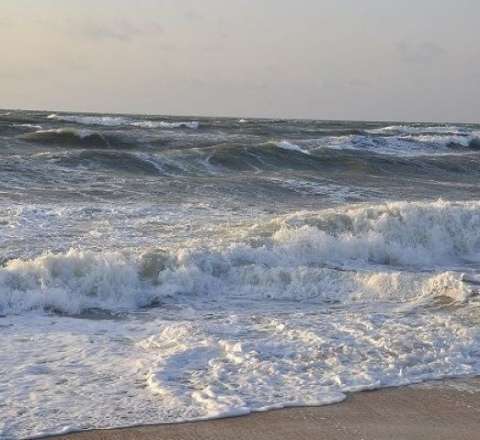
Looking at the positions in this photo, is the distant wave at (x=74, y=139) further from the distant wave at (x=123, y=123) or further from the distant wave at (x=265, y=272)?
the distant wave at (x=265, y=272)

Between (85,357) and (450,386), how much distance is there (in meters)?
2.61

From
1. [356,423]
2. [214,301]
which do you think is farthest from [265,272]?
[356,423]

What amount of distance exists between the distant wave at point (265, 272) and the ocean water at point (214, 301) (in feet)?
0.07

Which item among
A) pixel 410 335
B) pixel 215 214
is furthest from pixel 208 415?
pixel 215 214

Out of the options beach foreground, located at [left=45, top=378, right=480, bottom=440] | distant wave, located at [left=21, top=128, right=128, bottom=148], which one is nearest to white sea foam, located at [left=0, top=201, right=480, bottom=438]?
beach foreground, located at [left=45, top=378, right=480, bottom=440]

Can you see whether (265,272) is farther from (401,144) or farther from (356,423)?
(401,144)

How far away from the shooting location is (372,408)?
429cm

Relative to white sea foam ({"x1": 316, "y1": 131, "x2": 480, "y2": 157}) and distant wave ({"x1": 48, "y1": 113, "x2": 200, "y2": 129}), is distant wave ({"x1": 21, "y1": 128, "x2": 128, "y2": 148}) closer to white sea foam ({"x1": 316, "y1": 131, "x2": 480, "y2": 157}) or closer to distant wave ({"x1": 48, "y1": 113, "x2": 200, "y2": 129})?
white sea foam ({"x1": 316, "y1": 131, "x2": 480, "y2": 157})

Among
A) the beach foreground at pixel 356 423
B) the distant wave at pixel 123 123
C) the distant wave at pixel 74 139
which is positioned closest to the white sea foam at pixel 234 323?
the beach foreground at pixel 356 423

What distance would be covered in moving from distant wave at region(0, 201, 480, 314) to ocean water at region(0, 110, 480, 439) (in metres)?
0.02

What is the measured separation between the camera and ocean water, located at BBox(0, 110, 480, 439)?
A: 4.50 metres

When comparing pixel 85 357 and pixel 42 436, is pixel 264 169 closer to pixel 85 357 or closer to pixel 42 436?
pixel 85 357

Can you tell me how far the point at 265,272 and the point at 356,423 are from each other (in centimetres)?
372

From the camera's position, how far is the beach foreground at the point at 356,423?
386 centimetres
